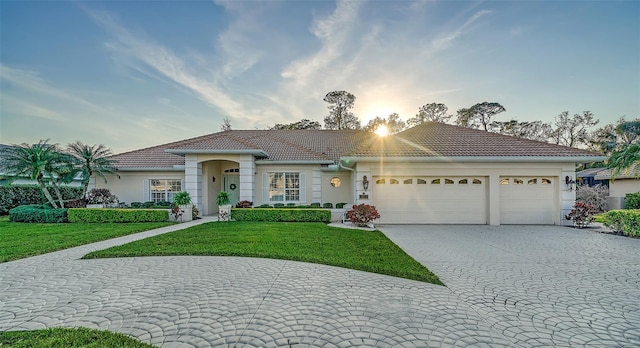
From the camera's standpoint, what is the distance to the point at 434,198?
13.1 m

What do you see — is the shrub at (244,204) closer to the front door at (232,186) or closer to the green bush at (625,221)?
the front door at (232,186)

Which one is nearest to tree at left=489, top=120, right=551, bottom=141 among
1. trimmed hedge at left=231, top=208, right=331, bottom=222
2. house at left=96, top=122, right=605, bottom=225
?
house at left=96, top=122, right=605, bottom=225

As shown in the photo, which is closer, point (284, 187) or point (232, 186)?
point (284, 187)

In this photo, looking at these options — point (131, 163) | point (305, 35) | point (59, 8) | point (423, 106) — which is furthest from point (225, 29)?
point (423, 106)

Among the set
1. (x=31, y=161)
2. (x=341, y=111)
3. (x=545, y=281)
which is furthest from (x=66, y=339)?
(x=341, y=111)

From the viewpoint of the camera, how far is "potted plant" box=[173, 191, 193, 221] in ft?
46.5

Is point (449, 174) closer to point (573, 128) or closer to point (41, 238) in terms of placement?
point (41, 238)

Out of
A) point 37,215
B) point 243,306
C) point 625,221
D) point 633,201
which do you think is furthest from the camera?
point 633,201

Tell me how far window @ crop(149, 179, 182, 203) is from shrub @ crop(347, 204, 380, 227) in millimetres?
10595

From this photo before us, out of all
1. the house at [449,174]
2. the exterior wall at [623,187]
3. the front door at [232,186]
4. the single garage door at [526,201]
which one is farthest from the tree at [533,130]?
the front door at [232,186]

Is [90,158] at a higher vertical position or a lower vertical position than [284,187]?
higher

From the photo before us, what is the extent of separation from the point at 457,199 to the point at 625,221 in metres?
5.33

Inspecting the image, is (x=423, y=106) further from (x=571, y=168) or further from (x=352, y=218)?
(x=352, y=218)

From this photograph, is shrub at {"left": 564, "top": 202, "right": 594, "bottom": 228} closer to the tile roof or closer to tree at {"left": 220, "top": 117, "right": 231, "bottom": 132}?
the tile roof
